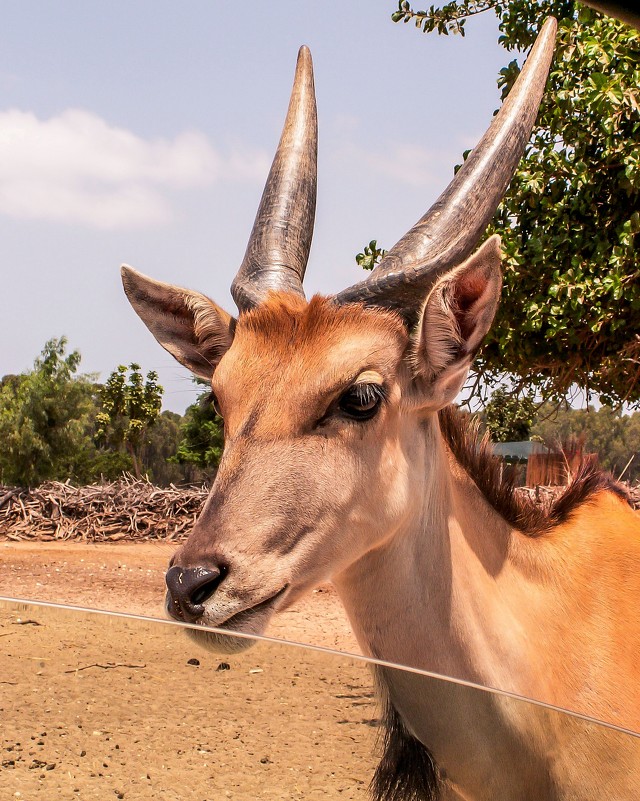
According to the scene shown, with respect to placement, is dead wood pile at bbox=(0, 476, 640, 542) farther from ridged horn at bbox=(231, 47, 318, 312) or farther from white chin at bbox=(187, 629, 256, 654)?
white chin at bbox=(187, 629, 256, 654)

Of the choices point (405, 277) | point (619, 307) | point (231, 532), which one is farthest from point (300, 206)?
point (619, 307)

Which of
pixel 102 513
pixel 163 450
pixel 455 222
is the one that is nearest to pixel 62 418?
pixel 163 450

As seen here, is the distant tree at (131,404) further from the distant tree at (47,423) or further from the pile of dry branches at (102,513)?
the pile of dry branches at (102,513)

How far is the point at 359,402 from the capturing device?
7.64ft

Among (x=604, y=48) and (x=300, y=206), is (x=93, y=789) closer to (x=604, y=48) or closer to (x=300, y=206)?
(x=300, y=206)

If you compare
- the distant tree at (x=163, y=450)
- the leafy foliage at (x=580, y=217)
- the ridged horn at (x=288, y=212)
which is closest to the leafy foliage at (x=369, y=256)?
the leafy foliage at (x=580, y=217)

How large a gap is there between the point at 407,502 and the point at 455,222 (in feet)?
2.94

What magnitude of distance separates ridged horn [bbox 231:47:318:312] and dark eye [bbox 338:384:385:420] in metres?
0.55

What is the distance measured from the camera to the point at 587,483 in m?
3.01

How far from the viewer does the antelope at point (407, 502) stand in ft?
7.11

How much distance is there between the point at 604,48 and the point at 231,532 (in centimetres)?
606

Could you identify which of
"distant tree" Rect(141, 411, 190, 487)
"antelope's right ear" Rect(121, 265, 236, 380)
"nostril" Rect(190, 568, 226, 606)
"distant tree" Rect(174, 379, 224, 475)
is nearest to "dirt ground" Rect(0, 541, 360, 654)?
"antelope's right ear" Rect(121, 265, 236, 380)

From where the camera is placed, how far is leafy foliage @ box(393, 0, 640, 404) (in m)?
6.72

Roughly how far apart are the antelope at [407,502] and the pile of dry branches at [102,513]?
7.57 m
